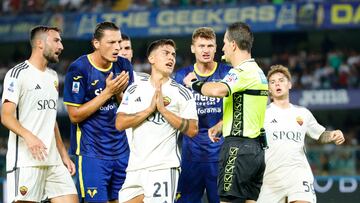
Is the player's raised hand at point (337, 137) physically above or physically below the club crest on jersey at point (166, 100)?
below

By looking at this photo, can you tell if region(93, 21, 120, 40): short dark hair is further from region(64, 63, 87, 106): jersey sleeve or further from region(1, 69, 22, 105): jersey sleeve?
region(1, 69, 22, 105): jersey sleeve

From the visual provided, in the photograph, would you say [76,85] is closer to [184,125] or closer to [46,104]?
[46,104]

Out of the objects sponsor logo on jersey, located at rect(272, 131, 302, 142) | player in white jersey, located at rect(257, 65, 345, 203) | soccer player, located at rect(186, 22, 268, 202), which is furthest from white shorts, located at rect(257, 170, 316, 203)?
soccer player, located at rect(186, 22, 268, 202)

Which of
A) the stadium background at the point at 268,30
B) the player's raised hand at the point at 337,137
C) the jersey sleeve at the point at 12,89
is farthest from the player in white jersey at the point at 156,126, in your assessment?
the stadium background at the point at 268,30

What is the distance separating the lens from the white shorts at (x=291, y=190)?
10.0 m

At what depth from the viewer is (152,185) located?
823 centimetres

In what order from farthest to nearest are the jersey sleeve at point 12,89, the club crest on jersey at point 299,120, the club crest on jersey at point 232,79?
the club crest on jersey at point 299,120, the jersey sleeve at point 12,89, the club crest on jersey at point 232,79

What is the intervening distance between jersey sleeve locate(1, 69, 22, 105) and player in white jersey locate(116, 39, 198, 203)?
1.05 metres

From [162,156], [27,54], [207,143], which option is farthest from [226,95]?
[27,54]

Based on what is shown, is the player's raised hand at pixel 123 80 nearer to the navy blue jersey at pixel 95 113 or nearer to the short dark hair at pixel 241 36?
the navy blue jersey at pixel 95 113

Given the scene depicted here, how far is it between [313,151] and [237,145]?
1037cm

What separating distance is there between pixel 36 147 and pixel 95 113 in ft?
2.64

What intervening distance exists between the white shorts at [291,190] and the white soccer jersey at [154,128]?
2105mm

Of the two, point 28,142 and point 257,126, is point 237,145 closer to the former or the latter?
point 257,126
